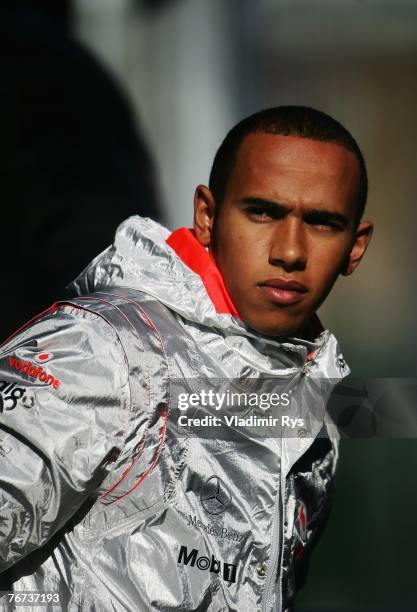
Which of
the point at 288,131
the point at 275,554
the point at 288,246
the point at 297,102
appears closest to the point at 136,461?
the point at 275,554

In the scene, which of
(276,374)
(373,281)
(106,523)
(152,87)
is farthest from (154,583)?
(152,87)

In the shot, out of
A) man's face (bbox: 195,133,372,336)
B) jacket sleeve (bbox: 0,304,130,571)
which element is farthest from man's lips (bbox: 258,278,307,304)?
jacket sleeve (bbox: 0,304,130,571)

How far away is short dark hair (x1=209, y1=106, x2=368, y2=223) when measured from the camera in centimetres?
128

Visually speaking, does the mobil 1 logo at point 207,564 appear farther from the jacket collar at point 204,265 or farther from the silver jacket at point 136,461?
the jacket collar at point 204,265

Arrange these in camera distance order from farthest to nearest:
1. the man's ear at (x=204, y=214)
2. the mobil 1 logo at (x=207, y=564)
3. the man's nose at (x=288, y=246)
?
the man's ear at (x=204, y=214) < the man's nose at (x=288, y=246) < the mobil 1 logo at (x=207, y=564)

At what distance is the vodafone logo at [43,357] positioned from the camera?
1.05 m

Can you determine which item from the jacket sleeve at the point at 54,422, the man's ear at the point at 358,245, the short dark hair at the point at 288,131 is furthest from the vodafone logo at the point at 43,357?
the man's ear at the point at 358,245

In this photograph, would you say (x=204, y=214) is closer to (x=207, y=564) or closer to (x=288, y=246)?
(x=288, y=246)

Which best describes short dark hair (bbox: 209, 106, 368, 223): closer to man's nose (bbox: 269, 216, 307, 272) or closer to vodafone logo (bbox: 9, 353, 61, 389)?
man's nose (bbox: 269, 216, 307, 272)

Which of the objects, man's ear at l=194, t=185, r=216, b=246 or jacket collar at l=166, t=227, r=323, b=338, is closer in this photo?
jacket collar at l=166, t=227, r=323, b=338

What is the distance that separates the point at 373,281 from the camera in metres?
2.30

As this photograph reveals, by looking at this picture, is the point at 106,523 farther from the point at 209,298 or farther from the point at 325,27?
the point at 325,27

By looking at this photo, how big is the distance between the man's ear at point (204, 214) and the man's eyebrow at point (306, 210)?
0.29 ft

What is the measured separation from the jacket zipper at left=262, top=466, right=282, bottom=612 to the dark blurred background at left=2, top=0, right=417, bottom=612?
113cm
